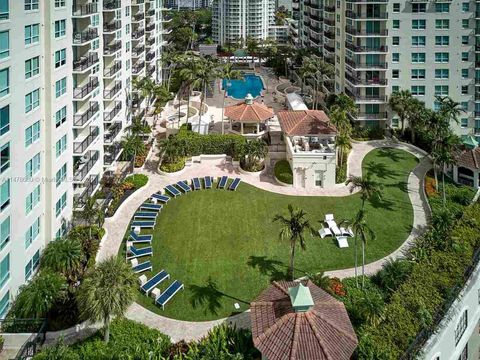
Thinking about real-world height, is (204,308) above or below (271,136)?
below

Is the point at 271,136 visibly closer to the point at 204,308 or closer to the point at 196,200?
the point at 196,200

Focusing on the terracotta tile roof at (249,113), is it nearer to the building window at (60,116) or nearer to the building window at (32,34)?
the building window at (60,116)

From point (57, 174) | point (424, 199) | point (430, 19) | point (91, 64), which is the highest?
point (430, 19)

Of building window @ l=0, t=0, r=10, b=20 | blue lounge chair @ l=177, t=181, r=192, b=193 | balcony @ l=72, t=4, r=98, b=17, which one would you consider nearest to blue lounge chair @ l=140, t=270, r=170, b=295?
blue lounge chair @ l=177, t=181, r=192, b=193

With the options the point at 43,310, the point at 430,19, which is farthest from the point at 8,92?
the point at 430,19

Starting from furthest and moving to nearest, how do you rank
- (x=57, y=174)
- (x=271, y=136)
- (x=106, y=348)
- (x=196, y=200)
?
(x=271, y=136)
(x=196, y=200)
(x=57, y=174)
(x=106, y=348)

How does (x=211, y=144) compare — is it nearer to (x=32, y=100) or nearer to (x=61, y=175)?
(x=61, y=175)
